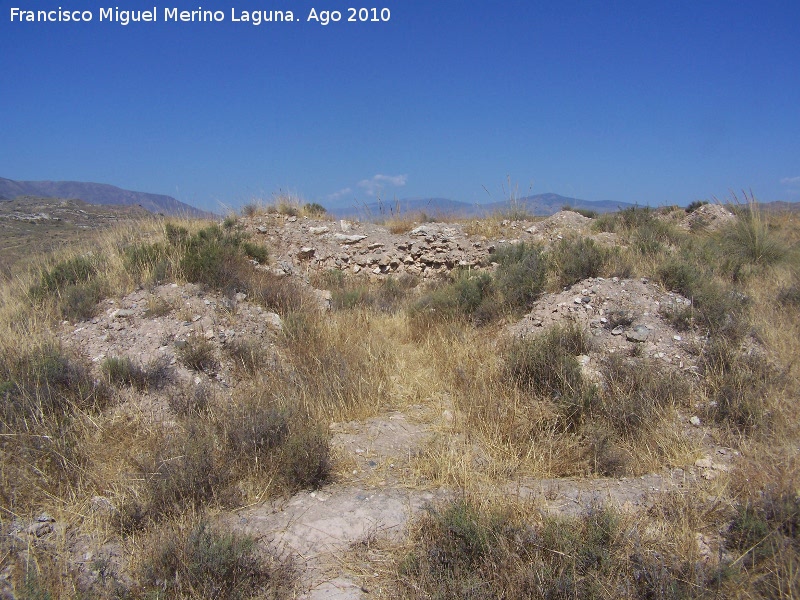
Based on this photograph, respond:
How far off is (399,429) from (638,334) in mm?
2960

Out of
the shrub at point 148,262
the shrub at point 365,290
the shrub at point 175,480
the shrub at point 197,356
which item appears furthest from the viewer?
the shrub at point 365,290

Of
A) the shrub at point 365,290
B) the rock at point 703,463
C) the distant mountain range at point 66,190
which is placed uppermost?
the distant mountain range at point 66,190

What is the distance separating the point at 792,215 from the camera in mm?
14289

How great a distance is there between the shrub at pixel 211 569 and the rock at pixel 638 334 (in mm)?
4344

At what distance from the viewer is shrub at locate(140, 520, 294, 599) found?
2660mm

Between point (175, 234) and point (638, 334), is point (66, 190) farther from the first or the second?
point (638, 334)

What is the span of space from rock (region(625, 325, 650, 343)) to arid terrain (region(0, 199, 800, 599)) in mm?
25

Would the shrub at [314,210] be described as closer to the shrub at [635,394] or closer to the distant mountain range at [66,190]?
the shrub at [635,394]

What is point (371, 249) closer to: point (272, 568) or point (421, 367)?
point (421, 367)

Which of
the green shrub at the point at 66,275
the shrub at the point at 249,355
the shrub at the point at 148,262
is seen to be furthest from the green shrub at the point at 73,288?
the shrub at the point at 249,355

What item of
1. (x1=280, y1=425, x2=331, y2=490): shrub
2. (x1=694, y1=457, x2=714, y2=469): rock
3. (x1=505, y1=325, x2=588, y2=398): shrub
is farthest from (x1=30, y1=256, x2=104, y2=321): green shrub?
(x1=694, y1=457, x2=714, y2=469): rock

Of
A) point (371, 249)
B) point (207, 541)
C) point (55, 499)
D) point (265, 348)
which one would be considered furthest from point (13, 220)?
point (207, 541)

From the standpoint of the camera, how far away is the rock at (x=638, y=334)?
5.51 metres

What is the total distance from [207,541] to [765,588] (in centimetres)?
292
